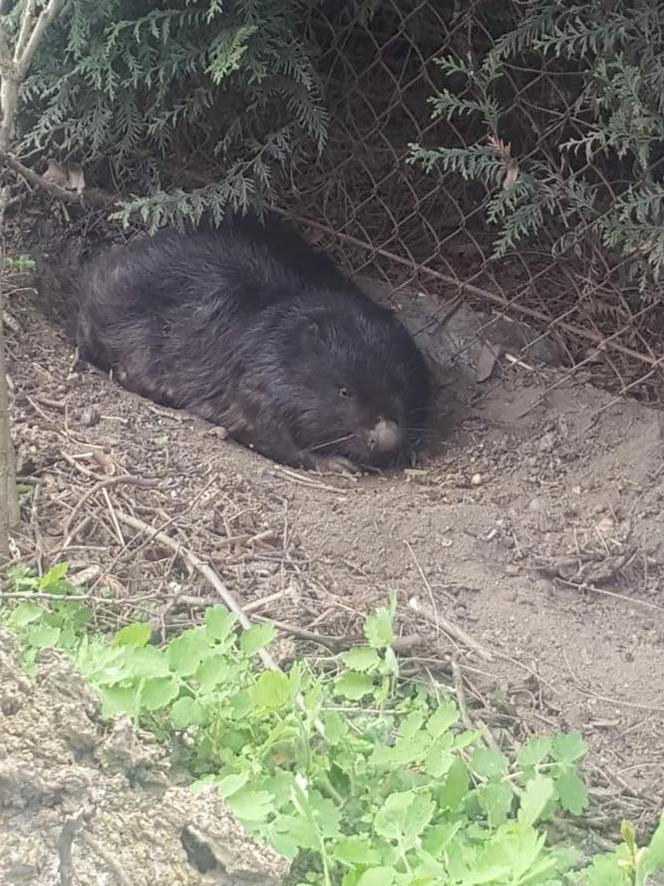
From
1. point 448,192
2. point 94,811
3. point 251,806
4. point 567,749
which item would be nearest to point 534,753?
point 567,749

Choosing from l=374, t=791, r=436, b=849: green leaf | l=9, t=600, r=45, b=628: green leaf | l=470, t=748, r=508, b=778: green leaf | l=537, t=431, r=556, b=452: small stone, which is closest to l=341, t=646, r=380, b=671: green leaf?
l=470, t=748, r=508, b=778: green leaf

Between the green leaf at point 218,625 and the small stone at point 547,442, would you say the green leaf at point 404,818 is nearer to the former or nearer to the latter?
the green leaf at point 218,625

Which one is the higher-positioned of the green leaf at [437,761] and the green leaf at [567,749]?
the green leaf at [437,761]

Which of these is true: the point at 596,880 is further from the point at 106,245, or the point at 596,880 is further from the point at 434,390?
the point at 106,245

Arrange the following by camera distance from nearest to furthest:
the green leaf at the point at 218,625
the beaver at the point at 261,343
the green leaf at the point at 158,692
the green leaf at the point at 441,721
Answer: the green leaf at the point at 158,692 → the green leaf at the point at 441,721 → the green leaf at the point at 218,625 → the beaver at the point at 261,343

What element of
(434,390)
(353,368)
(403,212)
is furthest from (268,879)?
(403,212)

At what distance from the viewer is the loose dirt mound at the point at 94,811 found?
181 cm

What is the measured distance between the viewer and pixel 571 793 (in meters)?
2.41

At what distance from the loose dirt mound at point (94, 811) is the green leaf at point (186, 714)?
0.11 metres

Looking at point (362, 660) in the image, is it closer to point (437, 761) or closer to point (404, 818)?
point (437, 761)

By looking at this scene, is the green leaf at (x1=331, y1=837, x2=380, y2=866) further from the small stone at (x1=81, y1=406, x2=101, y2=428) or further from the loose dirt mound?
the small stone at (x1=81, y1=406, x2=101, y2=428)

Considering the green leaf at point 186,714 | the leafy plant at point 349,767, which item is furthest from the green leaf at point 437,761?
the green leaf at point 186,714

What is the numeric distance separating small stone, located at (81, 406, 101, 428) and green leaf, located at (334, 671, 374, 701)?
188 centimetres

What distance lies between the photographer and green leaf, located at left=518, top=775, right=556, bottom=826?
2154 mm
